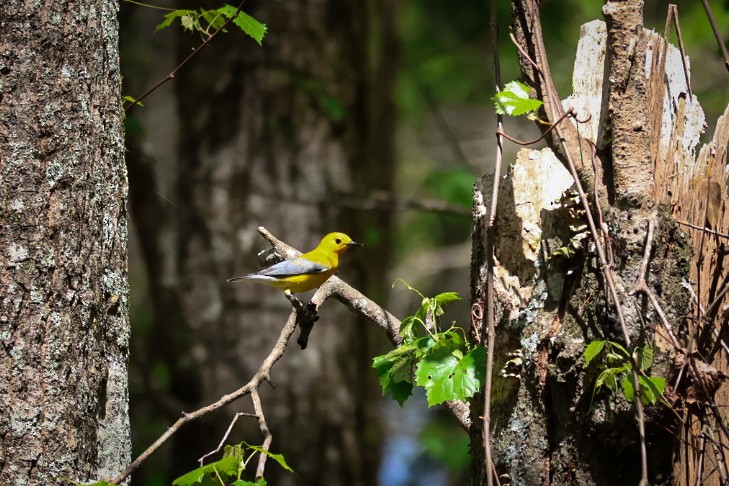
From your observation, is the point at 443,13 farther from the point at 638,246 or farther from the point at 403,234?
the point at 638,246

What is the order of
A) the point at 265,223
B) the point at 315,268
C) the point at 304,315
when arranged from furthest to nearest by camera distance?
1. the point at 265,223
2. the point at 315,268
3. the point at 304,315

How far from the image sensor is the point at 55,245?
6.34 ft

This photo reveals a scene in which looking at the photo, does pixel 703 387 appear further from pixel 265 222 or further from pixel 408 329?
pixel 265 222

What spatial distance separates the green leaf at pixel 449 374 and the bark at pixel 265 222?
2.95m

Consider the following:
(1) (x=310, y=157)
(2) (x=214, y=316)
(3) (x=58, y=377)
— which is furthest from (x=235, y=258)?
(3) (x=58, y=377)

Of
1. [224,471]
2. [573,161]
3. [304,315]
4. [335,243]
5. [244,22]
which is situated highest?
[244,22]

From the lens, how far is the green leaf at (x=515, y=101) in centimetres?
207

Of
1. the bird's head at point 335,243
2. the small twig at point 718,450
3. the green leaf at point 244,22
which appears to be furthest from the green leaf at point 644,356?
the bird's head at point 335,243

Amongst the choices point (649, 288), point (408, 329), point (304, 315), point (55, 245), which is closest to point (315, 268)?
point (304, 315)

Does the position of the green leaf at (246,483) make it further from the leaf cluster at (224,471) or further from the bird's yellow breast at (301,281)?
the bird's yellow breast at (301,281)

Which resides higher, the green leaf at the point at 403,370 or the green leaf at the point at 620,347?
the green leaf at the point at 620,347

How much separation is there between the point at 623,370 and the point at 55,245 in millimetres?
1407

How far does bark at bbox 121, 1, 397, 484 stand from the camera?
16.2 ft

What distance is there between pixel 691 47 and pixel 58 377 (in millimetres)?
7935
